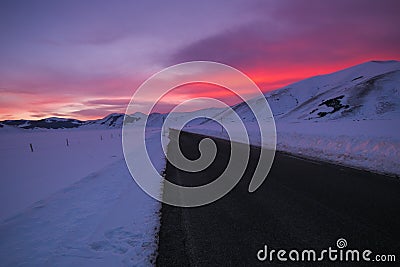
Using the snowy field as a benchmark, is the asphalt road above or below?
below

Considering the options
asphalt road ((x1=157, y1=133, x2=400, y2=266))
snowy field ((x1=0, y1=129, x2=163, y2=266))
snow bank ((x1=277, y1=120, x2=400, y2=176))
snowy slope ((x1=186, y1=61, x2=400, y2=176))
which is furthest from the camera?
snowy slope ((x1=186, y1=61, x2=400, y2=176))

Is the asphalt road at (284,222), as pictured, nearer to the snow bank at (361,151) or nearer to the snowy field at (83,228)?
the snowy field at (83,228)

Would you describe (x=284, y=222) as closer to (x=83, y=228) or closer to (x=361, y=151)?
(x=83, y=228)

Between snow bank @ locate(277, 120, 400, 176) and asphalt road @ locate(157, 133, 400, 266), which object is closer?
asphalt road @ locate(157, 133, 400, 266)

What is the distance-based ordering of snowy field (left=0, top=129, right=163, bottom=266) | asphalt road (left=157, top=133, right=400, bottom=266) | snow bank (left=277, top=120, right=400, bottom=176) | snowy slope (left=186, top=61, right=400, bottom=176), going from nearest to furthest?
asphalt road (left=157, top=133, right=400, bottom=266) → snowy field (left=0, top=129, right=163, bottom=266) → snow bank (left=277, top=120, right=400, bottom=176) → snowy slope (left=186, top=61, right=400, bottom=176)

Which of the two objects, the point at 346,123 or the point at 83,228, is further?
the point at 346,123

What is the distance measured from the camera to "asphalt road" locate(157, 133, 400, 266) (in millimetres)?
3436

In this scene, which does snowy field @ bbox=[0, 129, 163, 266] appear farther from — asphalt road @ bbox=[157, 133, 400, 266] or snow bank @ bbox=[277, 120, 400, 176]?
snow bank @ bbox=[277, 120, 400, 176]

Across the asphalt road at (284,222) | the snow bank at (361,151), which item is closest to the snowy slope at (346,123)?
the snow bank at (361,151)

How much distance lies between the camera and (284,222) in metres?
4.37

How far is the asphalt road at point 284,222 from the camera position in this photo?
11.3 ft

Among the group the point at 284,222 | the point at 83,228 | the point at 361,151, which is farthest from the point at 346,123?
the point at 83,228

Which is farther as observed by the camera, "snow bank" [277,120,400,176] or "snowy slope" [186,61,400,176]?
"snowy slope" [186,61,400,176]

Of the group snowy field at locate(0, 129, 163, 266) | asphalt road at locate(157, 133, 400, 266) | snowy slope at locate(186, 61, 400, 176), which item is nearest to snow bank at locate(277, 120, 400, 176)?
snowy slope at locate(186, 61, 400, 176)
